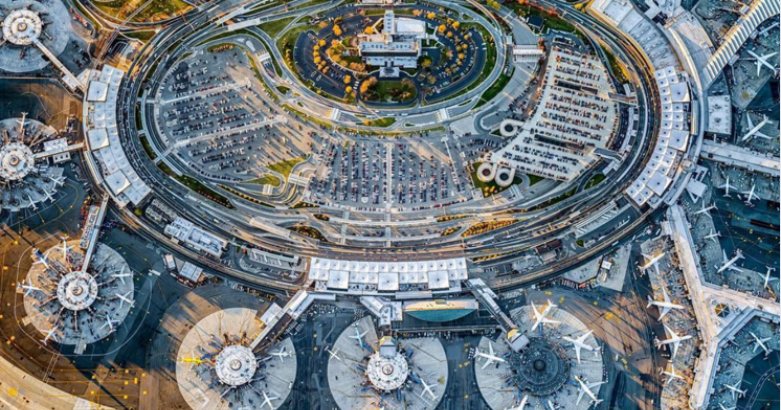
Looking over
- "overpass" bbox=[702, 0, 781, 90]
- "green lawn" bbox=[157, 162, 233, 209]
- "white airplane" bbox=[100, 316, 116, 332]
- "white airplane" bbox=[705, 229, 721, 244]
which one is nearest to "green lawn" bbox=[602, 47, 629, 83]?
"overpass" bbox=[702, 0, 781, 90]

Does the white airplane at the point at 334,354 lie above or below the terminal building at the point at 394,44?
below

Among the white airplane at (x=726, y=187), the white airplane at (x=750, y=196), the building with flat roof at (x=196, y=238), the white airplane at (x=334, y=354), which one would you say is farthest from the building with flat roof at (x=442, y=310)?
the white airplane at (x=750, y=196)

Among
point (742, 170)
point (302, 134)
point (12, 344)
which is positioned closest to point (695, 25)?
point (742, 170)

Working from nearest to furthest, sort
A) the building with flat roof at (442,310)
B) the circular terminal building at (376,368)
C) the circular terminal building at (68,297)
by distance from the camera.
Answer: the circular terminal building at (376,368), the building with flat roof at (442,310), the circular terminal building at (68,297)

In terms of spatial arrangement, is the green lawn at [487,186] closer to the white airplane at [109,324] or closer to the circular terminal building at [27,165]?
the white airplane at [109,324]

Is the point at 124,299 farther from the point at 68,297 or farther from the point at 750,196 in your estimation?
the point at 750,196

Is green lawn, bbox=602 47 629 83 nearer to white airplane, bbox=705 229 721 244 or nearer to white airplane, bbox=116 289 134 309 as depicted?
white airplane, bbox=705 229 721 244

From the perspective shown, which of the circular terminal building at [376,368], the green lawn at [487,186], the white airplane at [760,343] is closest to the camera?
the circular terminal building at [376,368]

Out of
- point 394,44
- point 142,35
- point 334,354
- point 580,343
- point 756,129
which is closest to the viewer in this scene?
point 580,343

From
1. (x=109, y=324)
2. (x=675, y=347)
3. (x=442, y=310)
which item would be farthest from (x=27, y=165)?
(x=675, y=347)
